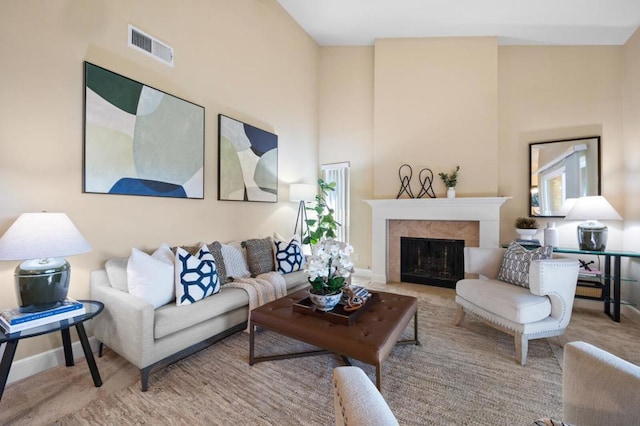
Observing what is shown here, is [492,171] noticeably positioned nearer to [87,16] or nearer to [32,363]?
[87,16]

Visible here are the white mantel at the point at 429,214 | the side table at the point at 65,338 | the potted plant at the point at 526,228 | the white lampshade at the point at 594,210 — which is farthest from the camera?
the white mantel at the point at 429,214

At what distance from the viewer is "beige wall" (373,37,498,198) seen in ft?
13.1

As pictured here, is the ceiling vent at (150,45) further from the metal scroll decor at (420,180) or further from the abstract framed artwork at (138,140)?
the metal scroll decor at (420,180)

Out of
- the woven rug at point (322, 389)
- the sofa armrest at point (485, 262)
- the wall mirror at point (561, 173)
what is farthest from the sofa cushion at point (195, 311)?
the wall mirror at point (561, 173)

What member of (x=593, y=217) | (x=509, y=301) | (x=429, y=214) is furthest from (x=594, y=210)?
(x=509, y=301)

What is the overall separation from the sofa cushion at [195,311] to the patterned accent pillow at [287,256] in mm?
757

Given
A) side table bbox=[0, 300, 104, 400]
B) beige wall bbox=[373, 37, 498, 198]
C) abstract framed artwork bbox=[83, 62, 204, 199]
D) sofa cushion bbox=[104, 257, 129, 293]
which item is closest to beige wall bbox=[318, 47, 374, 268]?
beige wall bbox=[373, 37, 498, 198]

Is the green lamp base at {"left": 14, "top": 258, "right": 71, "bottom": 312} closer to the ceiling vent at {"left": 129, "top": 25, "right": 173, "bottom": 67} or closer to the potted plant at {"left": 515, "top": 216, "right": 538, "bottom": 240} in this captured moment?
the ceiling vent at {"left": 129, "top": 25, "right": 173, "bottom": 67}

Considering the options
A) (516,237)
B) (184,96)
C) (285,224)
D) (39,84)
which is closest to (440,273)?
(516,237)

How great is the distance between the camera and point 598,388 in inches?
38.4

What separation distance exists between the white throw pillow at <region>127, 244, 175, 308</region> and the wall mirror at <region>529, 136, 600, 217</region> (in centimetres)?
442

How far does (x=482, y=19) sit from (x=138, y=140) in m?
4.39

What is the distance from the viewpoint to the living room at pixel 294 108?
1965 millimetres

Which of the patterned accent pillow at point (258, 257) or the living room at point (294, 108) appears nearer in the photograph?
the living room at point (294, 108)
